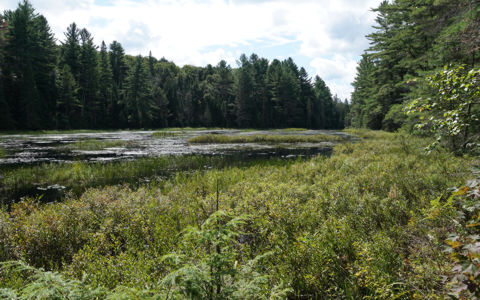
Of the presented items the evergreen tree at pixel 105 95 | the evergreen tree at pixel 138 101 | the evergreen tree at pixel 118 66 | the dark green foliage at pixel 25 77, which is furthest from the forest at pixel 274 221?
the evergreen tree at pixel 118 66

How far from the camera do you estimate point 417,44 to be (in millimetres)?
24656

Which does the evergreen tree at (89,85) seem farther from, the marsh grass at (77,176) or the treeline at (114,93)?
the marsh grass at (77,176)

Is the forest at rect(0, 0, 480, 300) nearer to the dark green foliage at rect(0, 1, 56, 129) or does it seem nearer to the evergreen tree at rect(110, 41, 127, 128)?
the dark green foliage at rect(0, 1, 56, 129)

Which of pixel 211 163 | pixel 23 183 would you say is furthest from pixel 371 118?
pixel 23 183

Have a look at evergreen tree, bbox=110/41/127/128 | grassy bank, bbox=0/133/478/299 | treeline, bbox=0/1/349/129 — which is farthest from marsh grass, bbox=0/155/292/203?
evergreen tree, bbox=110/41/127/128

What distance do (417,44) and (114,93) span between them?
67.4 metres

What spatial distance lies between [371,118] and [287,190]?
44.4 m

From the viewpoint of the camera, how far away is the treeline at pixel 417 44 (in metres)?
9.81

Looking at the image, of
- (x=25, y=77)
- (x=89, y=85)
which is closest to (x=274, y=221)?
(x=25, y=77)

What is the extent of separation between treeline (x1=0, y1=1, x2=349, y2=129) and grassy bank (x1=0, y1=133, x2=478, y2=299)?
4763cm

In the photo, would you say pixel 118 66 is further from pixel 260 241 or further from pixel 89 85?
pixel 260 241

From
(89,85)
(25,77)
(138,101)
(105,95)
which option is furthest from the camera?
(105,95)

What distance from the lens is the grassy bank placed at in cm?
278

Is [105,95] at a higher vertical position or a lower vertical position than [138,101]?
higher
